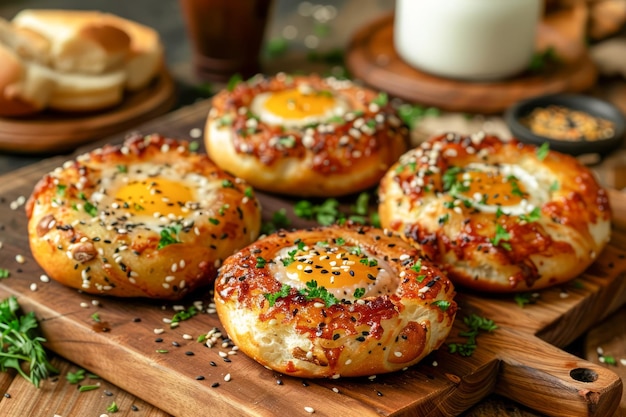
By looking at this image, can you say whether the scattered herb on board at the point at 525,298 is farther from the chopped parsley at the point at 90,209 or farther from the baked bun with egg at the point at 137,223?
the chopped parsley at the point at 90,209

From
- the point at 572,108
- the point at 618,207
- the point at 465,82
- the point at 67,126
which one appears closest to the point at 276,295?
the point at 618,207

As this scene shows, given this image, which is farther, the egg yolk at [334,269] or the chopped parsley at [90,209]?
the chopped parsley at [90,209]

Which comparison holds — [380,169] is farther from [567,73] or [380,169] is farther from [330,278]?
[567,73]

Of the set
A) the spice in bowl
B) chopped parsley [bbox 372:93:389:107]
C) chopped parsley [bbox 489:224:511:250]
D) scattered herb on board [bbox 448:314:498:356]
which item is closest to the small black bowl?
the spice in bowl

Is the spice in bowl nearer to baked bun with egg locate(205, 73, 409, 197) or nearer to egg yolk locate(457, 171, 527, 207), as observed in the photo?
baked bun with egg locate(205, 73, 409, 197)

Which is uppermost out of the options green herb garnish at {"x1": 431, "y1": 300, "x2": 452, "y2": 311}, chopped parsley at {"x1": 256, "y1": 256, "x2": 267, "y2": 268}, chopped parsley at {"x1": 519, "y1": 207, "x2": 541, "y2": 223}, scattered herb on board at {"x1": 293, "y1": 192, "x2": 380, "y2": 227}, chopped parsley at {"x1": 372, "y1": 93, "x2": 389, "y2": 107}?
chopped parsley at {"x1": 519, "y1": 207, "x2": 541, "y2": 223}

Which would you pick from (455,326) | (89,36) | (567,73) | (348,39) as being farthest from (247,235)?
(348,39)

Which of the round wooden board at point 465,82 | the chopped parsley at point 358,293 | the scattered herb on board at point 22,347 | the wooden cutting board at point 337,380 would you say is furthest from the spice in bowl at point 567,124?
the scattered herb on board at point 22,347
